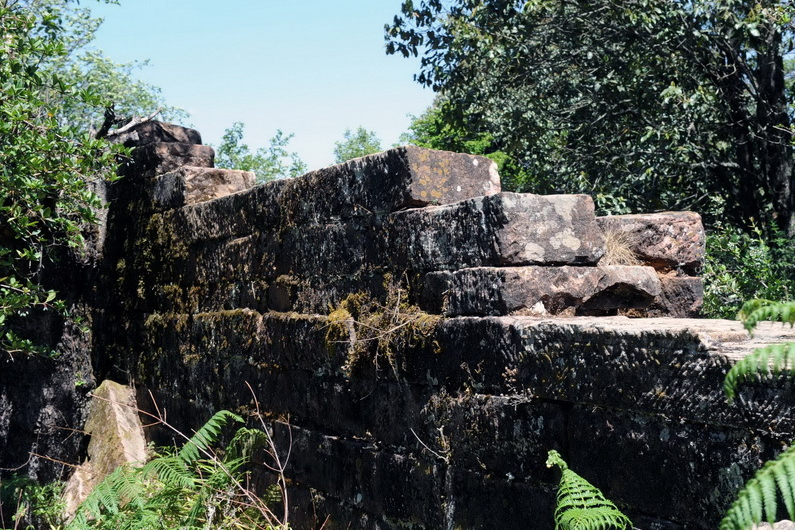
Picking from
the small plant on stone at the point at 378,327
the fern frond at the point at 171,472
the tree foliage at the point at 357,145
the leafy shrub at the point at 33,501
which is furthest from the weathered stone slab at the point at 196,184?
the tree foliage at the point at 357,145

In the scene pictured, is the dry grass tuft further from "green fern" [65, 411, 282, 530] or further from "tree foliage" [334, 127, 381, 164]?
"tree foliage" [334, 127, 381, 164]

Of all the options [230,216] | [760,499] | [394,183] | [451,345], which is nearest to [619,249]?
[451,345]

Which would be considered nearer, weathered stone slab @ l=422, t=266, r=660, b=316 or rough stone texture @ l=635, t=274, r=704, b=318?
weathered stone slab @ l=422, t=266, r=660, b=316

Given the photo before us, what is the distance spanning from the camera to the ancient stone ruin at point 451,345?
270cm

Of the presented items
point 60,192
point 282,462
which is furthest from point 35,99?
point 282,462

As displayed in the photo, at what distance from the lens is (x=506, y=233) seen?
11.7 feet

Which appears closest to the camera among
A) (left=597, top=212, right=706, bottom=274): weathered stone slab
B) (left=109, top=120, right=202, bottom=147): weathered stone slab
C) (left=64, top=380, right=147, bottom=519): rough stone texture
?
(left=597, top=212, right=706, bottom=274): weathered stone slab

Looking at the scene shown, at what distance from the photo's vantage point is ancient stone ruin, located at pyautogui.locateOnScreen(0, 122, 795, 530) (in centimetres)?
270

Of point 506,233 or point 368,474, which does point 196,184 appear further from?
point 506,233

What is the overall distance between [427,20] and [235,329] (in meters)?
8.14

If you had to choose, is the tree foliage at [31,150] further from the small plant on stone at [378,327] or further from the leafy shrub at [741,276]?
the leafy shrub at [741,276]

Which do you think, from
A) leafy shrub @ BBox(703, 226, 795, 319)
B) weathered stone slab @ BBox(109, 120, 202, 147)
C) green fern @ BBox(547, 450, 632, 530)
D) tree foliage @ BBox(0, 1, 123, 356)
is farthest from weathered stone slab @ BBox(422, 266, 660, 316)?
leafy shrub @ BBox(703, 226, 795, 319)

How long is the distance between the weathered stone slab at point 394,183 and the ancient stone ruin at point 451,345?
0.4 inches

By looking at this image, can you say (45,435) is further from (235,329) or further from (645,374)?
(645,374)
